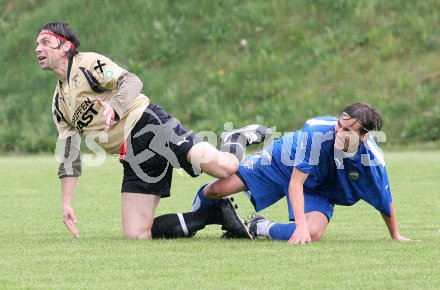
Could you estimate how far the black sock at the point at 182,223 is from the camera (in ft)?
26.6

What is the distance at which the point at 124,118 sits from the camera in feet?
26.4

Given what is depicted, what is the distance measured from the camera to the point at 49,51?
310 inches

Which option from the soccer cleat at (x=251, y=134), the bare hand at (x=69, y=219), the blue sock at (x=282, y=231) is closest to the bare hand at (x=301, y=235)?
the blue sock at (x=282, y=231)

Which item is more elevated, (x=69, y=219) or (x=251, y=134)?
(x=251, y=134)

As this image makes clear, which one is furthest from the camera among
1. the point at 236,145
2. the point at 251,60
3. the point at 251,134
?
the point at 251,60

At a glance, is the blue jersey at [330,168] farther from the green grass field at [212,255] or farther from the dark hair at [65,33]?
the dark hair at [65,33]

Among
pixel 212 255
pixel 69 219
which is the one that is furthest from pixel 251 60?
pixel 212 255

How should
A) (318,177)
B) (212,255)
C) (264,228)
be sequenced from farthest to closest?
(264,228) → (318,177) → (212,255)

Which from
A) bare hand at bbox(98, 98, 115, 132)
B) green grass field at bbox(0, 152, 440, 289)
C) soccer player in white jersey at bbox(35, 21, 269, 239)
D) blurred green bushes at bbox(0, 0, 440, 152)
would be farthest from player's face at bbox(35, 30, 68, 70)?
blurred green bushes at bbox(0, 0, 440, 152)

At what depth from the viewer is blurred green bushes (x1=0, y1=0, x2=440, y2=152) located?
23359mm

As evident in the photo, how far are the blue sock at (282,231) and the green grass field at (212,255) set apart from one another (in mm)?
114

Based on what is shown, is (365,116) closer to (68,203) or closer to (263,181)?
(263,181)

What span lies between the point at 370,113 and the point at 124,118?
1.90 meters

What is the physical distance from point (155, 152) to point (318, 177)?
1279mm
